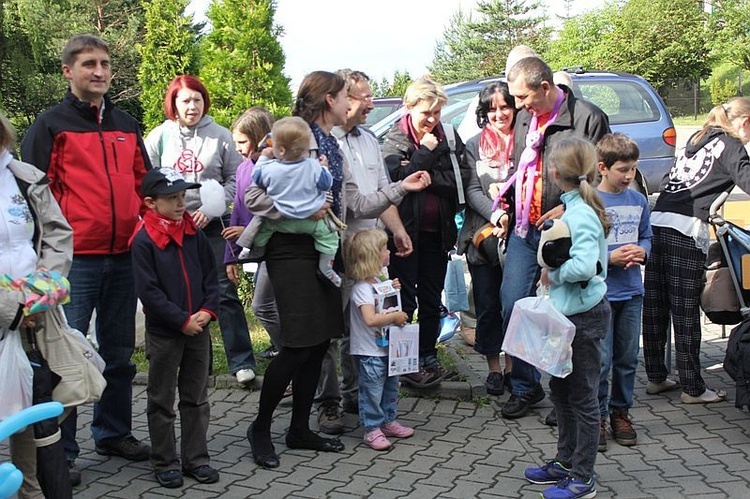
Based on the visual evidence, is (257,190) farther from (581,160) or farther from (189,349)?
(581,160)

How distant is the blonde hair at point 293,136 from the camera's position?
186 inches

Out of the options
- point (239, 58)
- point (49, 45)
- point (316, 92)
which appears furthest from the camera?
point (49, 45)

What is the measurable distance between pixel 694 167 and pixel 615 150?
932mm

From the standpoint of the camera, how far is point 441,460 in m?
5.04

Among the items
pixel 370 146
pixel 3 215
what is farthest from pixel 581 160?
pixel 3 215

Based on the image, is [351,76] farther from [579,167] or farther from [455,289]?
[455,289]

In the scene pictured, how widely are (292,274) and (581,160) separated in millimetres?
1632

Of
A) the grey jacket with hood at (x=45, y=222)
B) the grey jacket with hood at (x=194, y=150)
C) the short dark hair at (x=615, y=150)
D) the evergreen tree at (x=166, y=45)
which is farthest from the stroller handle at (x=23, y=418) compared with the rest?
the evergreen tree at (x=166, y=45)

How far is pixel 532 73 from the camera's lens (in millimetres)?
5160

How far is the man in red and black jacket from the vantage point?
4.65 meters

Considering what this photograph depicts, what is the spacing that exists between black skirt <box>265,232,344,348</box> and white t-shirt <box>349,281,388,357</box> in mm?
296

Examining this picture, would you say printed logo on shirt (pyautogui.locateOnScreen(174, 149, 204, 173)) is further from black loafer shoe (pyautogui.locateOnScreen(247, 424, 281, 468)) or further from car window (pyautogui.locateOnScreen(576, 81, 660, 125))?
car window (pyautogui.locateOnScreen(576, 81, 660, 125))

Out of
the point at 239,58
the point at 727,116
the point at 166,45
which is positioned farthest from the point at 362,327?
the point at 166,45

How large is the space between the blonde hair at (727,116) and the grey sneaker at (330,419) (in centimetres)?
282
